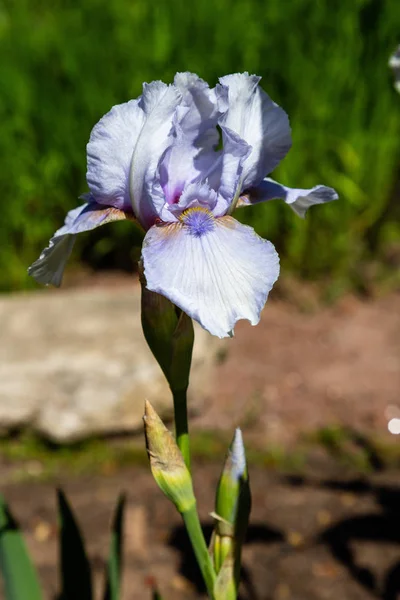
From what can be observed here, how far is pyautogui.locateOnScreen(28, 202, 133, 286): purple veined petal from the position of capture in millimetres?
801

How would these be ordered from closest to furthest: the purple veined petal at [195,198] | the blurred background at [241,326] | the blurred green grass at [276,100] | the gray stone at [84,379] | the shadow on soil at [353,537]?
the purple veined petal at [195,198] → the shadow on soil at [353,537] → the blurred background at [241,326] → the gray stone at [84,379] → the blurred green grass at [276,100]

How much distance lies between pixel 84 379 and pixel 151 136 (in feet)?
4.57

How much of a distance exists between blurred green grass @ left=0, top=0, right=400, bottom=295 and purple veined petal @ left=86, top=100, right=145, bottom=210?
1.69 m

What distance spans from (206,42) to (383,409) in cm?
140

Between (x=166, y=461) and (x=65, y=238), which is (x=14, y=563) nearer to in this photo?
(x=166, y=461)

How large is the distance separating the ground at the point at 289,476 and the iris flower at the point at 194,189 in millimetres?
952

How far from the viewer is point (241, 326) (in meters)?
2.50

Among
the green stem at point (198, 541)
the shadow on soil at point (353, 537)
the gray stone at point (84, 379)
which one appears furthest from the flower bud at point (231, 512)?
the gray stone at point (84, 379)

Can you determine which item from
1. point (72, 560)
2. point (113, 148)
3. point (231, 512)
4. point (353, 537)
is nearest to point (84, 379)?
point (353, 537)

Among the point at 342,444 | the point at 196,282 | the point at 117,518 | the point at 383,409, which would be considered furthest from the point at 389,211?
the point at 196,282

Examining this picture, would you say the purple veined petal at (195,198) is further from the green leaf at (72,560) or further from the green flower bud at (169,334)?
the green leaf at (72,560)

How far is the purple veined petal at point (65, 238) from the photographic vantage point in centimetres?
80

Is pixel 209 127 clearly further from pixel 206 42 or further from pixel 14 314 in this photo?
pixel 206 42

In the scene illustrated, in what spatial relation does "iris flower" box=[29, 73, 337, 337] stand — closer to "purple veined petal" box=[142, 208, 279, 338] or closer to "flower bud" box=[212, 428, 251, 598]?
"purple veined petal" box=[142, 208, 279, 338]
